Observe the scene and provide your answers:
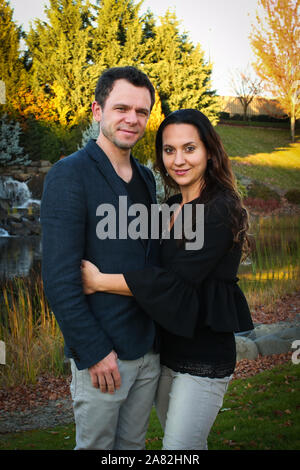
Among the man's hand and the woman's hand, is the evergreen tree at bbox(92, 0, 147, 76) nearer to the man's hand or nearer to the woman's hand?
the woman's hand

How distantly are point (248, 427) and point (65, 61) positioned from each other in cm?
1706

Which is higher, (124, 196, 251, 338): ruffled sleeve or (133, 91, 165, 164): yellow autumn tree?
(133, 91, 165, 164): yellow autumn tree

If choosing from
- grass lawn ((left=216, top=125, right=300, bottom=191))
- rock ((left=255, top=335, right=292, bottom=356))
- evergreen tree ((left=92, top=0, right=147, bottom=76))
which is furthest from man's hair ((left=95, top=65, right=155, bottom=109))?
grass lawn ((left=216, top=125, right=300, bottom=191))

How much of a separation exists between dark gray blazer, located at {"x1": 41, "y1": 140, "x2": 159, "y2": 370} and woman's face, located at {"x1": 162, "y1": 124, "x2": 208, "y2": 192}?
337mm

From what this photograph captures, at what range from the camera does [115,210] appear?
5.93 feet

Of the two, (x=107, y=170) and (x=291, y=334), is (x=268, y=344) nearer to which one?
(x=291, y=334)

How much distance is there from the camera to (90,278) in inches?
67.6

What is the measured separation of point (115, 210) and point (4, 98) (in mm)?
16087

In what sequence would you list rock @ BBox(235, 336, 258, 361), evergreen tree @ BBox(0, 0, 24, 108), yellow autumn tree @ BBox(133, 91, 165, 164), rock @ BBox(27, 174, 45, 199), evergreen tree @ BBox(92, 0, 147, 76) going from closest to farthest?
rock @ BBox(235, 336, 258, 361) < yellow autumn tree @ BBox(133, 91, 165, 164) < evergreen tree @ BBox(0, 0, 24, 108) < rock @ BBox(27, 174, 45, 199) < evergreen tree @ BBox(92, 0, 147, 76)

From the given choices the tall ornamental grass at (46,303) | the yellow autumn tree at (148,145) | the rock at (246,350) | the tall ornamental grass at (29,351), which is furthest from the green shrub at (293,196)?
the tall ornamental grass at (29,351)

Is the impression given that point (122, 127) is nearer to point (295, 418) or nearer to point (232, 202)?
point (232, 202)

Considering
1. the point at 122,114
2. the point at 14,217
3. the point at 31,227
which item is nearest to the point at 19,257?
the point at 31,227

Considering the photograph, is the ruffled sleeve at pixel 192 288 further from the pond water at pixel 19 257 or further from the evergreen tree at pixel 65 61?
the evergreen tree at pixel 65 61

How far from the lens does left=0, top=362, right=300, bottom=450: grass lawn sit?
2.81 meters
